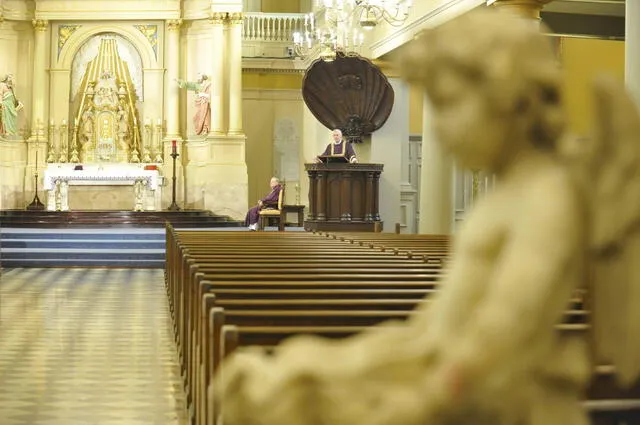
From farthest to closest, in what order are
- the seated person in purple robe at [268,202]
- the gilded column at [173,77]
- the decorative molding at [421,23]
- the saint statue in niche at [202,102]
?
the gilded column at [173,77] → the saint statue in niche at [202,102] → the seated person in purple robe at [268,202] → the decorative molding at [421,23]

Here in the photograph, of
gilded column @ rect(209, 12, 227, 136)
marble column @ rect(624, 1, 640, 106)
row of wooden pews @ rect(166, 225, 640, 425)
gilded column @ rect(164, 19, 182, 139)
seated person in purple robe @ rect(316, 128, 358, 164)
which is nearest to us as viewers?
row of wooden pews @ rect(166, 225, 640, 425)

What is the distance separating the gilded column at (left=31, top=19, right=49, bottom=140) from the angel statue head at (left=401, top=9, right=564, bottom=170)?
1772cm

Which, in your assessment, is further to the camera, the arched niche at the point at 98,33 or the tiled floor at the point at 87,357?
the arched niche at the point at 98,33

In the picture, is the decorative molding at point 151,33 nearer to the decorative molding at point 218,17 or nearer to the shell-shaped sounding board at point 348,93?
the decorative molding at point 218,17

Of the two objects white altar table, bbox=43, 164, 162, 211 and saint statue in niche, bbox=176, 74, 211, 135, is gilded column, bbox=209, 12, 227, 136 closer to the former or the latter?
saint statue in niche, bbox=176, 74, 211, 135

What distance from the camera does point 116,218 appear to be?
1608 centimetres

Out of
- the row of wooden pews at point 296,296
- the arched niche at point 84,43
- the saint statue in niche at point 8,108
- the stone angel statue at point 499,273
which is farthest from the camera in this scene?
the arched niche at point 84,43

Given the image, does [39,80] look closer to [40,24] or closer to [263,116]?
[40,24]

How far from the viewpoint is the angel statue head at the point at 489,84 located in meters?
1.19

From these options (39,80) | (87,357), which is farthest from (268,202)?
(87,357)

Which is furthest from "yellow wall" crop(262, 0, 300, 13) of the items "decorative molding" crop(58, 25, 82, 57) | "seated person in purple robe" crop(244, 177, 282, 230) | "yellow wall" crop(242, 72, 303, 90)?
"seated person in purple robe" crop(244, 177, 282, 230)

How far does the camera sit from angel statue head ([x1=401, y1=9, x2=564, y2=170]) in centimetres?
119

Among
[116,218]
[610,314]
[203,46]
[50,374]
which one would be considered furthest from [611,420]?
[203,46]

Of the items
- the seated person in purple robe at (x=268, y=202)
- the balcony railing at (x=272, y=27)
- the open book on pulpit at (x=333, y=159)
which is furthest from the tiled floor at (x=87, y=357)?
the balcony railing at (x=272, y=27)
